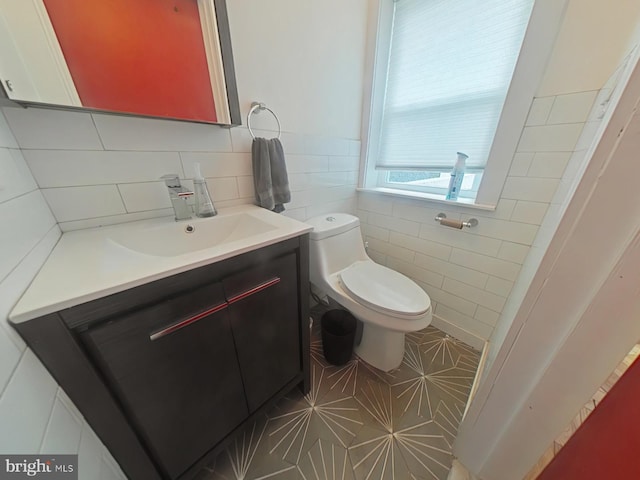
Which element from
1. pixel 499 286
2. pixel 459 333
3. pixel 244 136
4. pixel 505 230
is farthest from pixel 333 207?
pixel 459 333

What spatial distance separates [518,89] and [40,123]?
170 cm

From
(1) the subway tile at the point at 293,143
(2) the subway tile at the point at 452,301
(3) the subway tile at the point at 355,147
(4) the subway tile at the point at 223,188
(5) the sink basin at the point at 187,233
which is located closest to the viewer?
(5) the sink basin at the point at 187,233

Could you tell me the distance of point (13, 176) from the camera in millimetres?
517

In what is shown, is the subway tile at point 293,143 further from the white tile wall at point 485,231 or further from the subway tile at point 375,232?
the subway tile at point 375,232

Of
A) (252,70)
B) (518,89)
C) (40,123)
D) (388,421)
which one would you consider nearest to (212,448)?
(388,421)

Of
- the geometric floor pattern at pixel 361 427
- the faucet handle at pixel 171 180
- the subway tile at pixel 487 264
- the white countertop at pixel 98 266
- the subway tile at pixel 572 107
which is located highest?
the subway tile at pixel 572 107

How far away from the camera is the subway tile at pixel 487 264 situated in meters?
1.09

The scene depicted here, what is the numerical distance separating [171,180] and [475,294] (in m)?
1.63

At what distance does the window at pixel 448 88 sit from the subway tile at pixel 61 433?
1.59 m

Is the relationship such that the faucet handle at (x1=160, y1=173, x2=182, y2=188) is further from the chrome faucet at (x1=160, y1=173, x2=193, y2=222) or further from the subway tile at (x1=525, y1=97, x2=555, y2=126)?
the subway tile at (x1=525, y1=97, x2=555, y2=126)

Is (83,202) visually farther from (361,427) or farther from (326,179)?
(361,427)

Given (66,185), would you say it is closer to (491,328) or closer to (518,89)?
(518,89)

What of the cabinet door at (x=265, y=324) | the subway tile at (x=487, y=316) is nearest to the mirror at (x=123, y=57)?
the cabinet door at (x=265, y=324)

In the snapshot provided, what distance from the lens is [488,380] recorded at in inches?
25.3
